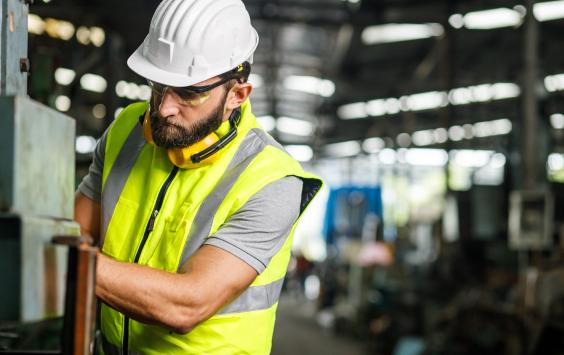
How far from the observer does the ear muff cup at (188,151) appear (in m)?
2.09

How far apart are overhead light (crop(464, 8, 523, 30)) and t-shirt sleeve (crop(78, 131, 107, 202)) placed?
9.47 meters

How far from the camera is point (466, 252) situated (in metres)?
11.6

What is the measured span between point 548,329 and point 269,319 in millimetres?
5550

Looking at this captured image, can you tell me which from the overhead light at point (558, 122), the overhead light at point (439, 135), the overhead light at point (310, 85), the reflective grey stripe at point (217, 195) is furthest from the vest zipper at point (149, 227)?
the overhead light at point (439, 135)


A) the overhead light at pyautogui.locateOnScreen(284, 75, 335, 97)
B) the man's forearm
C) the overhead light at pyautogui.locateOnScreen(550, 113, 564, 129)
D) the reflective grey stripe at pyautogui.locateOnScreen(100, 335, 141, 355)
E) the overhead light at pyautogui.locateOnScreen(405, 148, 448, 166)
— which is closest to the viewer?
the man's forearm

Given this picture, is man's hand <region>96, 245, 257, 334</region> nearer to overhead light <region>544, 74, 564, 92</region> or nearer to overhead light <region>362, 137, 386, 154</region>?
overhead light <region>544, 74, 564, 92</region>

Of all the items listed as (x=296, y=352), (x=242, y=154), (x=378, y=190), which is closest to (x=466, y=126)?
(x=378, y=190)

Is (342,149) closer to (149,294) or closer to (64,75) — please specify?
(64,75)

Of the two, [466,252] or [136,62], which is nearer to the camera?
[136,62]

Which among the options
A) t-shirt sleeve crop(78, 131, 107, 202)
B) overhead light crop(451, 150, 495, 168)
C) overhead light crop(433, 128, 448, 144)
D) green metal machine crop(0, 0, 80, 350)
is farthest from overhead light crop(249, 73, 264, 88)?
green metal machine crop(0, 0, 80, 350)

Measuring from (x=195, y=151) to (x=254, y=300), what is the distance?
1.40ft

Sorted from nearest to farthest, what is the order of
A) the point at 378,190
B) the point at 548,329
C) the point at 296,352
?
the point at 548,329 → the point at 296,352 → the point at 378,190

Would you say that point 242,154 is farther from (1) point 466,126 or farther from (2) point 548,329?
(1) point 466,126

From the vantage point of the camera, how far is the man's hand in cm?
174
